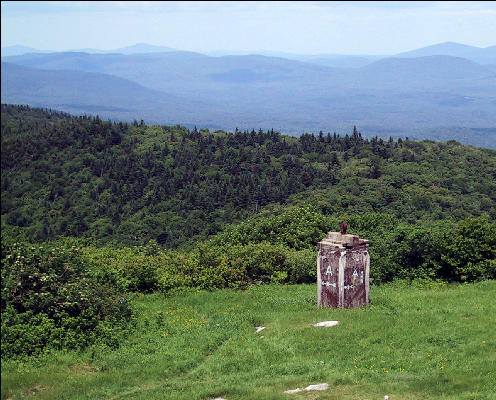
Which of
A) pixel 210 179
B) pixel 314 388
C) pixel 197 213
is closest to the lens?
pixel 314 388

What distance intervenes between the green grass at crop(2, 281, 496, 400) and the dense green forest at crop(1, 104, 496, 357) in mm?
2049

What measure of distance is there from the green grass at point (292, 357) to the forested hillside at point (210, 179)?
32.7m

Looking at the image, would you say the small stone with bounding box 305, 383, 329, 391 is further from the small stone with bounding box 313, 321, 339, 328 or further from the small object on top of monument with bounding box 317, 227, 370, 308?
the small object on top of monument with bounding box 317, 227, 370, 308

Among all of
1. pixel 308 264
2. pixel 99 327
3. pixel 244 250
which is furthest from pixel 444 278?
pixel 99 327

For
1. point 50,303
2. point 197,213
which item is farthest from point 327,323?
point 197,213

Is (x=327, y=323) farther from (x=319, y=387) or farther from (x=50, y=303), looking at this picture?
(x=50, y=303)

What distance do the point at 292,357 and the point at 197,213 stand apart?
43.7 m

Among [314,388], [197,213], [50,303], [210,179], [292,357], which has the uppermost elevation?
[210,179]

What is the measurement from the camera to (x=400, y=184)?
6550cm

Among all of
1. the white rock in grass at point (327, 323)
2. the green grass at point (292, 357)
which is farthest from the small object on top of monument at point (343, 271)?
the white rock in grass at point (327, 323)

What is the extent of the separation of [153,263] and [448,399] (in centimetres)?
1986

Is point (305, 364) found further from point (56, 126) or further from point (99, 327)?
point (56, 126)

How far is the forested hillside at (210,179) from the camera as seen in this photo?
5797 cm

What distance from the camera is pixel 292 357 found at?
17.2 meters
